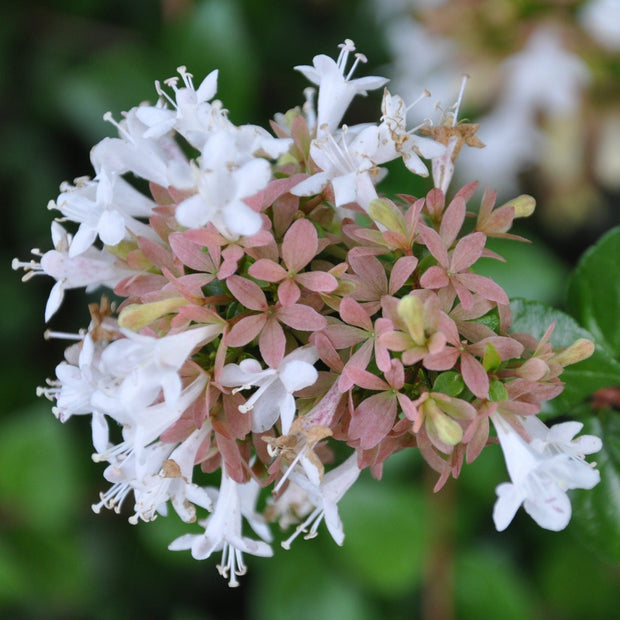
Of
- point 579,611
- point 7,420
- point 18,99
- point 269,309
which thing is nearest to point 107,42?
point 18,99

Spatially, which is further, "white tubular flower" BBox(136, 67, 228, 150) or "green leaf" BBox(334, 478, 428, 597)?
"green leaf" BBox(334, 478, 428, 597)

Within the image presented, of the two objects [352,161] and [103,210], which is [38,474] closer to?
[103,210]

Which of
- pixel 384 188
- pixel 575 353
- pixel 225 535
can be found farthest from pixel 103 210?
pixel 384 188

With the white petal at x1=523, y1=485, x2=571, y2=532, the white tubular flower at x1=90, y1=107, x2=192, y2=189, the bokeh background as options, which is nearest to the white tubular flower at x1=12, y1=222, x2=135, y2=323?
the white tubular flower at x1=90, y1=107, x2=192, y2=189

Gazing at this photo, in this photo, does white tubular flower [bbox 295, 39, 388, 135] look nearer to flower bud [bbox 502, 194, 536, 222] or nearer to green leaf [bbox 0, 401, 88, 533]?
flower bud [bbox 502, 194, 536, 222]

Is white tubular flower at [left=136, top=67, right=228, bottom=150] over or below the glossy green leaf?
over

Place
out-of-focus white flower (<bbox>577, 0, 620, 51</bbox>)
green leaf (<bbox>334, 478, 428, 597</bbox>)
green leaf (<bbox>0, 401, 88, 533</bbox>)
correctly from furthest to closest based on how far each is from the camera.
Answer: out-of-focus white flower (<bbox>577, 0, 620, 51</bbox>), green leaf (<bbox>0, 401, 88, 533</bbox>), green leaf (<bbox>334, 478, 428, 597</bbox>)
